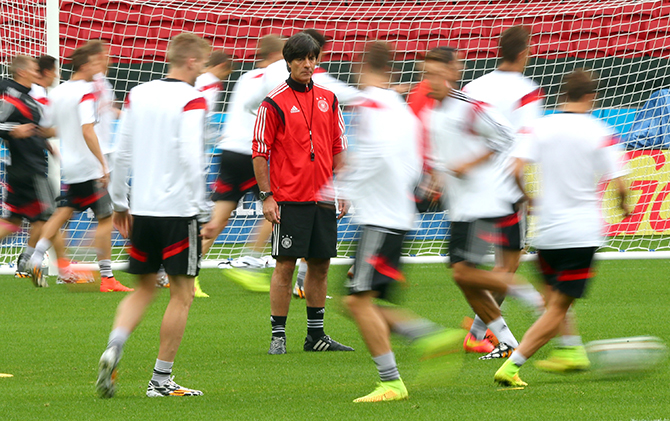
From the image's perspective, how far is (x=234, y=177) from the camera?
771 centimetres

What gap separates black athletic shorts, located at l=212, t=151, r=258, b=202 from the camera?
301 inches

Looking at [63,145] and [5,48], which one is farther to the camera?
[5,48]

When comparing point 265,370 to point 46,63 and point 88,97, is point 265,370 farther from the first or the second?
point 46,63

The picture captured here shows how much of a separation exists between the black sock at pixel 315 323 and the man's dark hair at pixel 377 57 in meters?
1.85

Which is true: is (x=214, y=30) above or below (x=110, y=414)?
above

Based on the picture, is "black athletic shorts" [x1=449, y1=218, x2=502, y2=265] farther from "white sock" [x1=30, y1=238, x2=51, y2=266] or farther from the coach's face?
"white sock" [x1=30, y1=238, x2=51, y2=266]

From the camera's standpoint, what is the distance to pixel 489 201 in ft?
16.7

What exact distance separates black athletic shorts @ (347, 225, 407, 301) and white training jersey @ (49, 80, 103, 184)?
4767 millimetres

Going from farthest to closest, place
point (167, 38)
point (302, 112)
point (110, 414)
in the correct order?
1. point (167, 38)
2. point (302, 112)
3. point (110, 414)

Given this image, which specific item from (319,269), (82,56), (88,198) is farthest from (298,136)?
(88,198)

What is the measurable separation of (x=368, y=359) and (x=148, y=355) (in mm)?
1372

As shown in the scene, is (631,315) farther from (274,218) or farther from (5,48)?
(5,48)

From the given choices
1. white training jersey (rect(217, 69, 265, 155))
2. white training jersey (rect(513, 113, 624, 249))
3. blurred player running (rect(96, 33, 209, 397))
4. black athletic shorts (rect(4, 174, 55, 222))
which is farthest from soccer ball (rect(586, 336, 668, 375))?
black athletic shorts (rect(4, 174, 55, 222))

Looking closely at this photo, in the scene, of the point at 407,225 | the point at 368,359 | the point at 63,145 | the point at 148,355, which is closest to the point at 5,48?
the point at 63,145
